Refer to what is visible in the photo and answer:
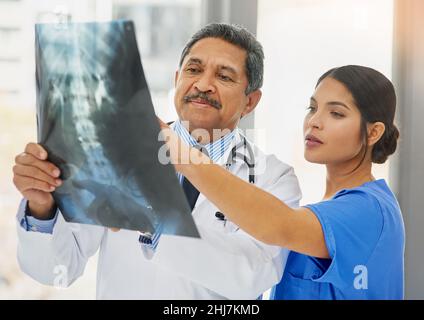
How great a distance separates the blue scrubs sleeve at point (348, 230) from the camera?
0.89 meters

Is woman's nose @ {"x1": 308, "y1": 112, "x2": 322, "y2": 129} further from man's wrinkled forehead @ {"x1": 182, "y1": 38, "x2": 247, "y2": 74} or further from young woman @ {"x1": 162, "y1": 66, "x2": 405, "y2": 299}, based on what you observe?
man's wrinkled forehead @ {"x1": 182, "y1": 38, "x2": 247, "y2": 74}

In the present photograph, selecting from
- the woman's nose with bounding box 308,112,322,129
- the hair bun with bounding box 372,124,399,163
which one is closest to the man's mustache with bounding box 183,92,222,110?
the woman's nose with bounding box 308,112,322,129

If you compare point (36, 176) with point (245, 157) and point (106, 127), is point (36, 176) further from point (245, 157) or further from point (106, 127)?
point (245, 157)

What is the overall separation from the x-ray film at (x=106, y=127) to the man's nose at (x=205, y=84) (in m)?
0.24

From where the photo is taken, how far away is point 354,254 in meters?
0.92

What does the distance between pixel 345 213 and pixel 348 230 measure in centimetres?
3

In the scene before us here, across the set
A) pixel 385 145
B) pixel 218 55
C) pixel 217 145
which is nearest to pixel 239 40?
pixel 218 55

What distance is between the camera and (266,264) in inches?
36.1

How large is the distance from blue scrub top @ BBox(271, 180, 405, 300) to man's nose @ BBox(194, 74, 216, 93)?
245mm

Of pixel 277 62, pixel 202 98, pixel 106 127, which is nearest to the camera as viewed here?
pixel 106 127

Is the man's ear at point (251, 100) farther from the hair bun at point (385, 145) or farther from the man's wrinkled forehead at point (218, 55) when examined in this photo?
the hair bun at point (385, 145)
